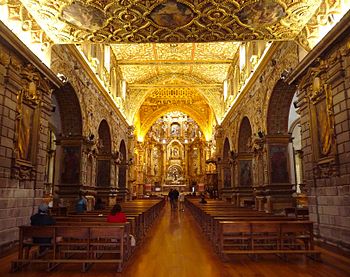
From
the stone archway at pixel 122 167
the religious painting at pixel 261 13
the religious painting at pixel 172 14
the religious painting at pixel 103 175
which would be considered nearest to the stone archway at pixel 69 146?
the religious painting at pixel 103 175

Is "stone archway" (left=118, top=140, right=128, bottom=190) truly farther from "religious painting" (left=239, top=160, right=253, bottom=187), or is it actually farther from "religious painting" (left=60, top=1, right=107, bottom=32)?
"religious painting" (left=60, top=1, right=107, bottom=32)

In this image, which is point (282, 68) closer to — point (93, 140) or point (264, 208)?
point (264, 208)

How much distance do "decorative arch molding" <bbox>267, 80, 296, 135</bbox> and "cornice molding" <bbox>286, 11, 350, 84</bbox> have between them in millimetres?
3491

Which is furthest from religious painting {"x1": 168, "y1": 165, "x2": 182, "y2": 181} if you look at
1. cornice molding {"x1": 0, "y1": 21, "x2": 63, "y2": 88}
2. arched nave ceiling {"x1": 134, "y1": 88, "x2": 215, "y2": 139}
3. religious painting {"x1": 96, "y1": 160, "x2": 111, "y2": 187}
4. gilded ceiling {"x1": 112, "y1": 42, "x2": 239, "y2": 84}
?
cornice molding {"x1": 0, "y1": 21, "x2": 63, "y2": 88}

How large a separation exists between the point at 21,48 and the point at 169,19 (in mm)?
3969

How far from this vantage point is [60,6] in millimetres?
8172

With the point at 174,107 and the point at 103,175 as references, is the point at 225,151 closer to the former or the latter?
the point at 103,175

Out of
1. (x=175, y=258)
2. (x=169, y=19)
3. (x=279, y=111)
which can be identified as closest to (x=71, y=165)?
(x=169, y=19)

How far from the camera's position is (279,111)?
1338 cm

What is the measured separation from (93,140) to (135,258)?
368 inches

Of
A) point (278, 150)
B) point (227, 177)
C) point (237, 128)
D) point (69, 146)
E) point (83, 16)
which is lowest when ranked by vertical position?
point (227, 177)

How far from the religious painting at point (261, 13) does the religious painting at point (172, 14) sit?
1.46 meters

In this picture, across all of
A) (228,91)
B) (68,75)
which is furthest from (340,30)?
(228,91)

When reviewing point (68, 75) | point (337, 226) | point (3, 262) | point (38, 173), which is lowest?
point (3, 262)
